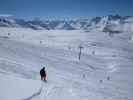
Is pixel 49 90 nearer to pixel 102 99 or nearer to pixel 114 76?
pixel 102 99

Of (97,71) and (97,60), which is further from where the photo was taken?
(97,60)

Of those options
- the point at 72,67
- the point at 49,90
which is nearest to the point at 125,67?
the point at 72,67

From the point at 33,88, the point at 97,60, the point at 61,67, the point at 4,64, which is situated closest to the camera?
the point at 33,88

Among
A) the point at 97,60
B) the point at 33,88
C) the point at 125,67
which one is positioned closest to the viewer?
the point at 33,88

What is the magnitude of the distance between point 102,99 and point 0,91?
7673 mm

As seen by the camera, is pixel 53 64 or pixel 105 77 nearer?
pixel 105 77

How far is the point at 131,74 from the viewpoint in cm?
2973

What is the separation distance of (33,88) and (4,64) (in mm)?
11317

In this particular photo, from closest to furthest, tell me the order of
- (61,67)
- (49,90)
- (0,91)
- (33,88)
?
(0,91)
(33,88)
(49,90)
(61,67)

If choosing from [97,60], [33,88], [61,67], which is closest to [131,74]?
[97,60]

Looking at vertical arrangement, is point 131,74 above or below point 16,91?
below

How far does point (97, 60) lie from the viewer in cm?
3631

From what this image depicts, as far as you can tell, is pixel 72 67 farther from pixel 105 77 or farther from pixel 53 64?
pixel 105 77

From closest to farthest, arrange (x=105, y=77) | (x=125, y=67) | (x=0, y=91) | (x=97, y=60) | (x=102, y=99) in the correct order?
1. (x=0, y=91)
2. (x=102, y=99)
3. (x=105, y=77)
4. (x=125, y=67)
5. (x=97, y=60)
